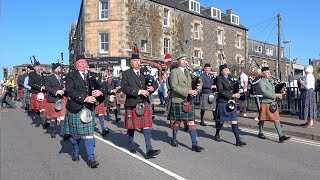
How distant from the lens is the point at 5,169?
5633mm

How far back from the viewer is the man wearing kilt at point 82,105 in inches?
225

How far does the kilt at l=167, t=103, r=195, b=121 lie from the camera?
7036 millimetres

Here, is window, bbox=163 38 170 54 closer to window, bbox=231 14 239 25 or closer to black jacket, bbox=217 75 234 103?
window, bbox=231 14 239 25

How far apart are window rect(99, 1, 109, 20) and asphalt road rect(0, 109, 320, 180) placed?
22.4 m

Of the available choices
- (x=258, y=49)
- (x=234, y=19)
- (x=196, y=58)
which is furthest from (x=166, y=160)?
(x=258, y=49)

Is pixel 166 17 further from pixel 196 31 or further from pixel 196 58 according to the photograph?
pixel 196 58

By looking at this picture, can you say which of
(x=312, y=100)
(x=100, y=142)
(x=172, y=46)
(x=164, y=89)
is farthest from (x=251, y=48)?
(x=100, y=142)

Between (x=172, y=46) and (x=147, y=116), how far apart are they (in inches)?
1081

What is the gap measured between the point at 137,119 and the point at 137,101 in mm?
341

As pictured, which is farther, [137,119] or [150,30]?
[150,30]

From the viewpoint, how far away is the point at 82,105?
230 inches

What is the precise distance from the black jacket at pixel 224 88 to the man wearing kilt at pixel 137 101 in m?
1.92

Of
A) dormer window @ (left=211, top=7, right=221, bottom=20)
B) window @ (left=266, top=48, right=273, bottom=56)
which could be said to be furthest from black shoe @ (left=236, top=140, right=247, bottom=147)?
window @ (left=266, top=48, right=273, bottom=56)

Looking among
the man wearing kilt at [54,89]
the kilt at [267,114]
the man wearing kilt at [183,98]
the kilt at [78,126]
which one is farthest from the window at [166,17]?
the kilt at [78,126]
